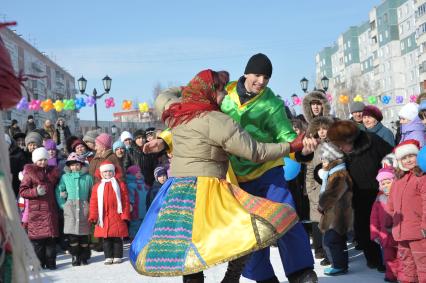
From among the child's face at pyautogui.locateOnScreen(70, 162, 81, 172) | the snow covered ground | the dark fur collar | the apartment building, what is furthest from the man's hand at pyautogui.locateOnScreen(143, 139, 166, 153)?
the apartment building

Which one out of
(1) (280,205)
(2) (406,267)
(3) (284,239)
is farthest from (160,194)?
(2) (406,267)

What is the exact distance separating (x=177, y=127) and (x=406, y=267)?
2685 millimetres

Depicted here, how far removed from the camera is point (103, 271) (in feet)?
26.9

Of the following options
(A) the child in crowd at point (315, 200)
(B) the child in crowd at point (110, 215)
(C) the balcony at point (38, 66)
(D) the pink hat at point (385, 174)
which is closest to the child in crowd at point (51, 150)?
(B) the child in crowd at point (110, 215)

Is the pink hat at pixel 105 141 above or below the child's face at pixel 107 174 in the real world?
above

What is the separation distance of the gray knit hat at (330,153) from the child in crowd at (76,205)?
11.6ft

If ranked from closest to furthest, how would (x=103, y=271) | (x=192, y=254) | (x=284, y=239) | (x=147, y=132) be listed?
(x=192, y=254) < (x=284, y=239) < (x=103, y=271) < (x=147, y=132)

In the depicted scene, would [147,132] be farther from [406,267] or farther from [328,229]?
[406,267]

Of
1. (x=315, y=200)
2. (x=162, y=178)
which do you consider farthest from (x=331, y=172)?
(x=162, y=178)

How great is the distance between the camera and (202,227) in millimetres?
4301

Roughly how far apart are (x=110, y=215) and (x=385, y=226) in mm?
3864

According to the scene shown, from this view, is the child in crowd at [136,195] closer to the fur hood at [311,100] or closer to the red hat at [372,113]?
the fur hood at [311,100]

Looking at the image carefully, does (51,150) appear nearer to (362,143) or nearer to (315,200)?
(315,200)

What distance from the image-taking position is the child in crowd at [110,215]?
887 cm
